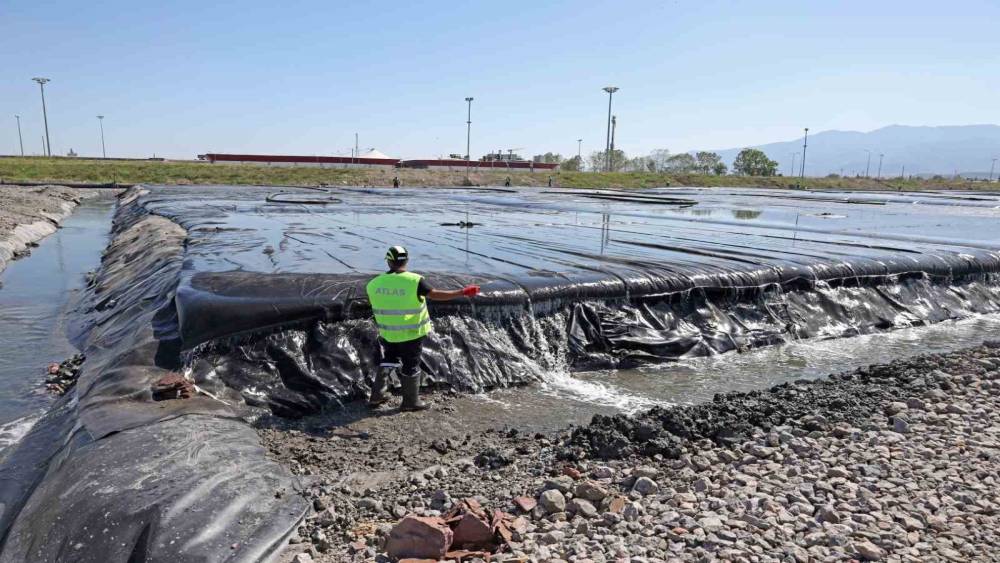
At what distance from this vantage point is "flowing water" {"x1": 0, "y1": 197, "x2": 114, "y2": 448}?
7.81 m

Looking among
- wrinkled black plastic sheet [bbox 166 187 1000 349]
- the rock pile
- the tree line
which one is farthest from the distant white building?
the rock pile

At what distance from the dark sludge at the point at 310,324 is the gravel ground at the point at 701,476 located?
2.05 feet

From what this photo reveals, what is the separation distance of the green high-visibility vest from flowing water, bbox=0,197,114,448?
13.9ft

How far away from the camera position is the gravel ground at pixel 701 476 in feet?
13.4

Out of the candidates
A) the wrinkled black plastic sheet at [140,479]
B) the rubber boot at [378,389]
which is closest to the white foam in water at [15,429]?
the wrinkled black plastic sheet at [140,479]

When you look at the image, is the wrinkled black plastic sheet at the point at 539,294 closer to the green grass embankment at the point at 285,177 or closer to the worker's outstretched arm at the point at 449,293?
the worker's outstretched arm at the point at 449,293

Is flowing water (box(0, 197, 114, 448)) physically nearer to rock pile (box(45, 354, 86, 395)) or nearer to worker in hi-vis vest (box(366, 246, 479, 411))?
rock pile (box(45, 354, 86, 395))

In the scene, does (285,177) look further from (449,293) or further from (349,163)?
(449,293)

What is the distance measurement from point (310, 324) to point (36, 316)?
793cm

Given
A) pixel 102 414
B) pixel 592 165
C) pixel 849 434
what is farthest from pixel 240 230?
pixel 592 165

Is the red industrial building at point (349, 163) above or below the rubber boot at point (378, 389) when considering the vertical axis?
above

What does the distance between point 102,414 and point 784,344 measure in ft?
32.1

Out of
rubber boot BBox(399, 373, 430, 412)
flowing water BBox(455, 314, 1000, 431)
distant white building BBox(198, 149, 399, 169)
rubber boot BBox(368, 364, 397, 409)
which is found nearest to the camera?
rubber boot BBox(399, 373, 430, 412)

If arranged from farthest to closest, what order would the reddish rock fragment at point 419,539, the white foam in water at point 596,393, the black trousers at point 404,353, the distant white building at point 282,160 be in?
the distant white building at point 282,160 → the white foam in water at point 596,393 → the black trousers at point 404,353 → the reddish rock fragment at point 419,539
